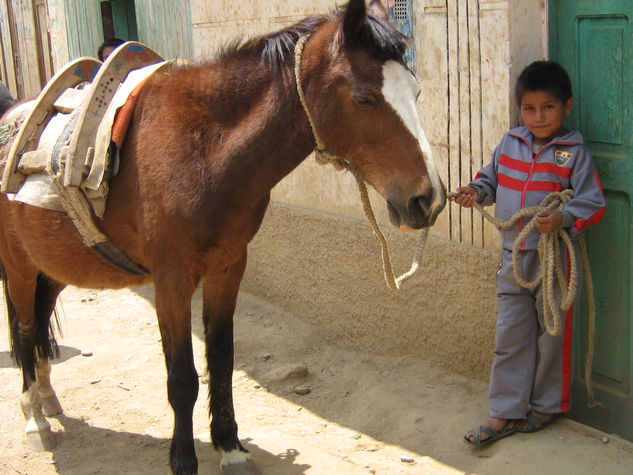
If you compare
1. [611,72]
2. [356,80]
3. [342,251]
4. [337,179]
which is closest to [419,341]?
[342,251]

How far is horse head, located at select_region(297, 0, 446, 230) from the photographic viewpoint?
8.57 feet

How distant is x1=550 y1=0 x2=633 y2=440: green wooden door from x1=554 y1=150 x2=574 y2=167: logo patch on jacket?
0.25m

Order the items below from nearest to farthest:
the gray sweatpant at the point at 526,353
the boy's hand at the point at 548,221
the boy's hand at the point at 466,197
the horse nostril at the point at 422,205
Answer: the horse nostril at the point at 422,205 < the boy's hand at the point at 548,221 < the boy's hand at the point at 466,197 < the gray sweatpant at the point at 526,353

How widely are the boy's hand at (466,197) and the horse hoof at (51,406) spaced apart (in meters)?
2.56

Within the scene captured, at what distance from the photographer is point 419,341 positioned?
4.48 m

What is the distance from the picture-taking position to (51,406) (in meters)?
4.26

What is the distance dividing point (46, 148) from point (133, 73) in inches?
21.4

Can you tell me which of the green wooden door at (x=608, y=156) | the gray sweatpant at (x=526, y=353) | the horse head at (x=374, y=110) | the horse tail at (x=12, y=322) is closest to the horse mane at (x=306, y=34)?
the horse head at (x=374, y=110)

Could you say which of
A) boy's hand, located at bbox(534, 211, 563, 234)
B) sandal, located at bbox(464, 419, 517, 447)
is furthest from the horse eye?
sandal, located at bbox(464, 419, 517, 447)

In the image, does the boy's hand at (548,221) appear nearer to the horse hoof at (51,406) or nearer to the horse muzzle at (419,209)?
the horse muzzle at (419,209)

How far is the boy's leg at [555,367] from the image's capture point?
3.38m

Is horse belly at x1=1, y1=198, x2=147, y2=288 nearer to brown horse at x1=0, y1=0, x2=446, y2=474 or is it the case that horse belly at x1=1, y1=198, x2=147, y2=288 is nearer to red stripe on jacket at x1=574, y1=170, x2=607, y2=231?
brown horse at x1=0, y1=0, x2=446, y2=474

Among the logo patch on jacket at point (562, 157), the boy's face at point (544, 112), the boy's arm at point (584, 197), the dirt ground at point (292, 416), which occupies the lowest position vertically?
the dirt ground at point (292, 416)

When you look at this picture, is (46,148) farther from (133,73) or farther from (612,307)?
(612,307)
